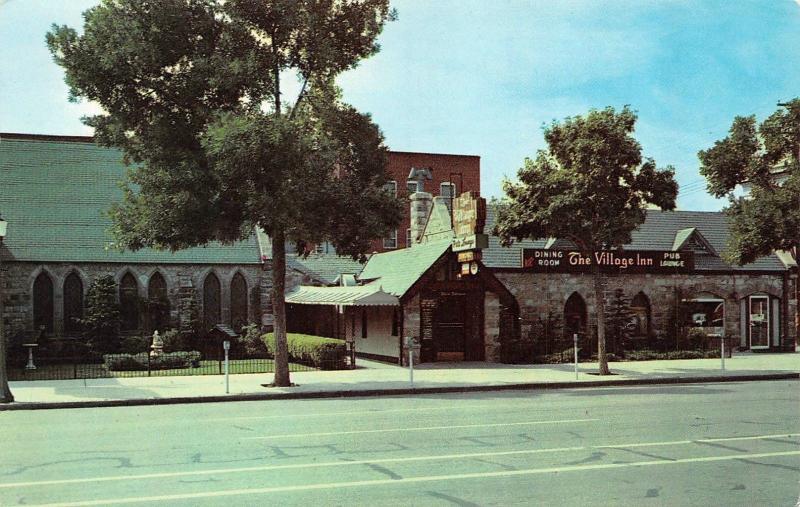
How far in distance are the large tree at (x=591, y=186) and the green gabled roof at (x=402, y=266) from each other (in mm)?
4023

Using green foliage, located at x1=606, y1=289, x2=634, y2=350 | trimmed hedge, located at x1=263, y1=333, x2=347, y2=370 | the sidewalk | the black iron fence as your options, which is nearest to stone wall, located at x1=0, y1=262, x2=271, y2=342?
the black iron fence

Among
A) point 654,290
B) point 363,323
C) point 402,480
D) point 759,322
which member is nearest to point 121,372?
point 363,323

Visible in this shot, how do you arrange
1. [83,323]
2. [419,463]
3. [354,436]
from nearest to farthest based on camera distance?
[419,463]
[354,436]
[83,323]

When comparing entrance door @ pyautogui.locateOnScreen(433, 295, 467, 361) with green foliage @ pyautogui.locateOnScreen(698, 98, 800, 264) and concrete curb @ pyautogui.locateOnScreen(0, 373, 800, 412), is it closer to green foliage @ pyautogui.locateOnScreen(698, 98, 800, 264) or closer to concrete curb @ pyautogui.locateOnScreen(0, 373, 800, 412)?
concrete curb @ pyautogui.locateOnScreen(0, 373, 800, 412)

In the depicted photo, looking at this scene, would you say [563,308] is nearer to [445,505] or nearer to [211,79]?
[211,79]

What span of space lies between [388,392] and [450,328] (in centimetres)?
867

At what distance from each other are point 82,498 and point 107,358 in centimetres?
1780

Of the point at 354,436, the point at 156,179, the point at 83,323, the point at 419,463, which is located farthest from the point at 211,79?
the point at 83,323

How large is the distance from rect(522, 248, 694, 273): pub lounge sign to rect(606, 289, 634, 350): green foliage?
43.8 inches

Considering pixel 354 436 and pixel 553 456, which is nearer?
pixel 553 456

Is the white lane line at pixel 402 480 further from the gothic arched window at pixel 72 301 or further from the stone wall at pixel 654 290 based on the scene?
the gothic arched window at pixel 72 301

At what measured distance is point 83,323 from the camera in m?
31.3

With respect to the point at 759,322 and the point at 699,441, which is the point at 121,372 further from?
the point at 759,322

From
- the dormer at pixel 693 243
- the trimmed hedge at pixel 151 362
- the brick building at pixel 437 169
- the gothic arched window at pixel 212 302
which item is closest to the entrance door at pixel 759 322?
the dormer at pixel 693 243
